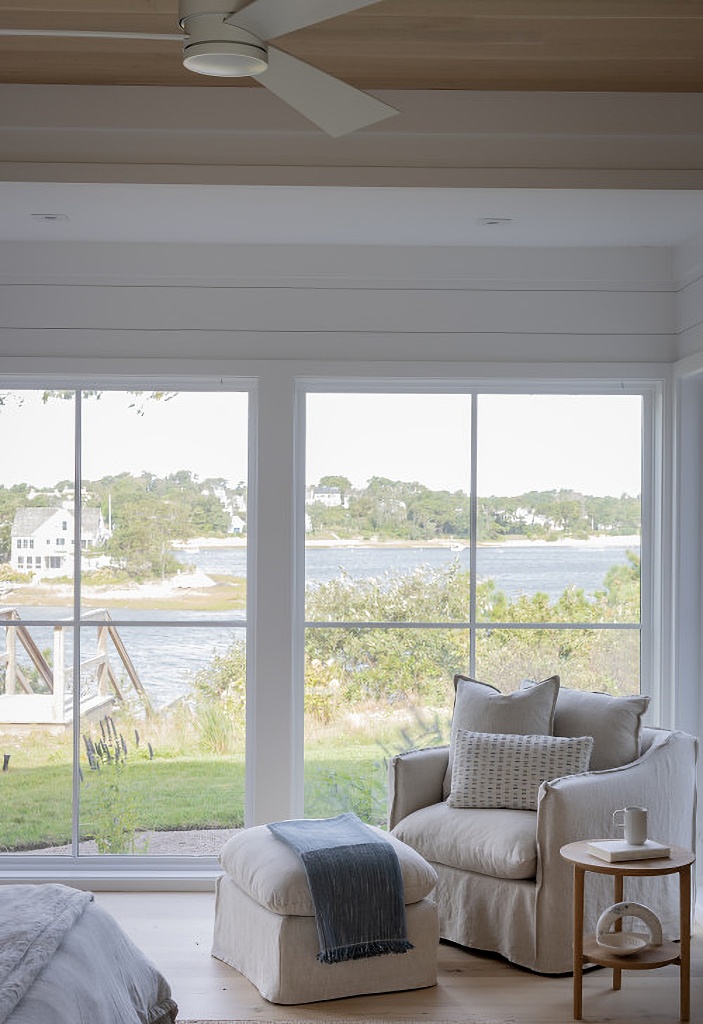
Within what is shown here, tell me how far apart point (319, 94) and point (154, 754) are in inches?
134

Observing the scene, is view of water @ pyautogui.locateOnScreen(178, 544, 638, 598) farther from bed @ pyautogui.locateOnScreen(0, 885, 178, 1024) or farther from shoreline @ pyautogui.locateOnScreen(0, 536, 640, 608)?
bed @ pyautogui.locateOnScreen(0, 885, 178, 1024)

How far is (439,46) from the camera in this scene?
3449mm

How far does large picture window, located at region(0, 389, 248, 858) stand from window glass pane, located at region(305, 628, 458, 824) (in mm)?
386

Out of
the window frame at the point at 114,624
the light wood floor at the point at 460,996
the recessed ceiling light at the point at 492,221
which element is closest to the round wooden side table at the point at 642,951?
the light wood floor at the point at 460,996

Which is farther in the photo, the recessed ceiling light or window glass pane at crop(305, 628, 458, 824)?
window glass pane at crop(305, 628, 458, 824)

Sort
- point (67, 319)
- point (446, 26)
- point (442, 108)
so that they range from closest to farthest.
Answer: point (446, 26) < point (442, 108) < point (67, 319)

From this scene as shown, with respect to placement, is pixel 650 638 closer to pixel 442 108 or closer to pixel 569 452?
pixel 569 452

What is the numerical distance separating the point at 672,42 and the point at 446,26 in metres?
0.70

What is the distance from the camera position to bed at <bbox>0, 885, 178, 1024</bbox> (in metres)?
2.22

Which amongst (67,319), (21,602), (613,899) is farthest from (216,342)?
(613,899)

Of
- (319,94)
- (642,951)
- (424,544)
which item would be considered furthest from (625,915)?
(319,94)

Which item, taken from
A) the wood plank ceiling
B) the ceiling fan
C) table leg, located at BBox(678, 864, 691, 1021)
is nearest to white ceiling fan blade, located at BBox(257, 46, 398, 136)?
the ceiling fan

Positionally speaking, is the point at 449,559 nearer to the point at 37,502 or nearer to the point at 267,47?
the point at 37,502

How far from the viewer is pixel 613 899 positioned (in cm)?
404
